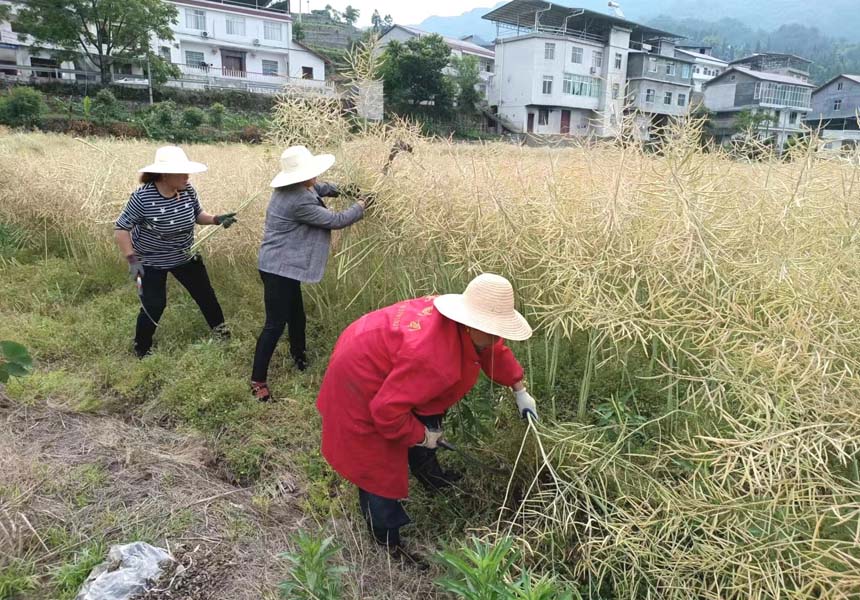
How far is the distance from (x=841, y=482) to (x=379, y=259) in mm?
2635

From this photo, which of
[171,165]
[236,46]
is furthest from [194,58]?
[171,165]

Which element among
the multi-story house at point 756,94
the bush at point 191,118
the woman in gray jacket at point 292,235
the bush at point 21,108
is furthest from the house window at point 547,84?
the woman in gray jacket at point 292,235

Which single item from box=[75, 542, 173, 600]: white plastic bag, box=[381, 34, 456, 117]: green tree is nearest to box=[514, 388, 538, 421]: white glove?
box=[75, 542, 173, 600]: white plastic bag

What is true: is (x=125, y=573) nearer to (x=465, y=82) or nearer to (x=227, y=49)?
(x=465, y=82)

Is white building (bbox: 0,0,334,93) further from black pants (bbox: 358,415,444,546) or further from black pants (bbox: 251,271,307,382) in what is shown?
black pants (bbox: 358,415,444,546)

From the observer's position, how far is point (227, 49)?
36.5 m

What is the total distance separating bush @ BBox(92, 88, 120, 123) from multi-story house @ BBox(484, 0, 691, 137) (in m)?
20.5

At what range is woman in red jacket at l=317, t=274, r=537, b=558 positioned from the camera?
2020 mm

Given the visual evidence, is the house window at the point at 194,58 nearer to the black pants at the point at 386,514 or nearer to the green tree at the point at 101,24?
the green tree at the point at 101,24

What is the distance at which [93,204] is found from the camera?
17.5ft

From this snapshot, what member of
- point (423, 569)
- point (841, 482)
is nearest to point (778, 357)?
point (841, 482)

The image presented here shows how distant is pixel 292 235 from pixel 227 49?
38.1 m

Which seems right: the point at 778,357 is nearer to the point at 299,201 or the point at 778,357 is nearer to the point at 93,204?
the point at 299,201

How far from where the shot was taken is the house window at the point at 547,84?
118 feet
